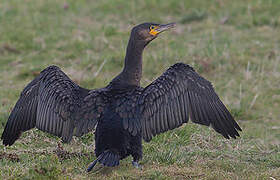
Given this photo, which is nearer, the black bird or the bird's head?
the black bird

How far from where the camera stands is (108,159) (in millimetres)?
5023

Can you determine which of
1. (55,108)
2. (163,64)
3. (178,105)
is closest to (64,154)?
(55,108)

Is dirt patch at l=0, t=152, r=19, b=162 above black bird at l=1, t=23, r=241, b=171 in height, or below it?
below

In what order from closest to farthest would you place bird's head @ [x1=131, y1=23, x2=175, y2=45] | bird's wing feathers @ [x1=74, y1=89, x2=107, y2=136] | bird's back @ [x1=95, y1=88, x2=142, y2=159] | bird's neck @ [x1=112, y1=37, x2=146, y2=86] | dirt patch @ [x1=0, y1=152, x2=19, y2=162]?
bird's back @ [x1=95, y1=88, x2=142, y2=159], bird's wing feathers @ [x1=74, y1=89, x2=107, y2=136], dirt patch @ [x1=0, y1=152, x2=19, y2=162], bird's neck @ [x1=112, y1=37, x2=146, y2=86], bird's head @ [x1=131, y1=23, x2=175, y2=45]

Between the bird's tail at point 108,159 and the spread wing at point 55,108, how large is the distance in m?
0.39

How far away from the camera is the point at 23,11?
37.3 feet

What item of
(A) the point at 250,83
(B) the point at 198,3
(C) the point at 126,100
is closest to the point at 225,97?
(A) the point at 250,83

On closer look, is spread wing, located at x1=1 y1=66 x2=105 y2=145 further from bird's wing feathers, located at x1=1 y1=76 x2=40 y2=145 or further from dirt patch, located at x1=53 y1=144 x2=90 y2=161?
dirt patch, located at x1=53 y1=144 x2=90 y2=161

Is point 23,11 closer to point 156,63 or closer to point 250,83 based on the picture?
point 156,63

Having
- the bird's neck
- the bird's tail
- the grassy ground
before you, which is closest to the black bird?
the bird's tail

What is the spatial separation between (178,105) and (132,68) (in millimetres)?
733

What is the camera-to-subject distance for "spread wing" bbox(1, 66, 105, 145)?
5456mm

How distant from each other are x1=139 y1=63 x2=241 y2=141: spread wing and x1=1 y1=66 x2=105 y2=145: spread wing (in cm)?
52

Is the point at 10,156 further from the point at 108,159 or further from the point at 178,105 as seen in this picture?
the point at 178,105
